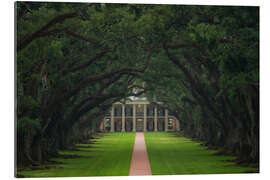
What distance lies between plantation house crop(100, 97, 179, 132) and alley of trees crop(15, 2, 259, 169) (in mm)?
86723

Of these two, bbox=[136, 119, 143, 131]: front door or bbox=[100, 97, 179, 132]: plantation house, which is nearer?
bbox=[100, 97, 179, 132]: plantation house

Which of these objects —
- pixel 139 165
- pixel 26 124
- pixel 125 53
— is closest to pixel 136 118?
pixel 125 53

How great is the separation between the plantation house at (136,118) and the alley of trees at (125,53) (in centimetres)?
8672

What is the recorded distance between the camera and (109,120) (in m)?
133

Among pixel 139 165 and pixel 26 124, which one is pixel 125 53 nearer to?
pixel 139 165

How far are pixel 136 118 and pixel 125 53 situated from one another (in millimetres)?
97229

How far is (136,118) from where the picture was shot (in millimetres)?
130750

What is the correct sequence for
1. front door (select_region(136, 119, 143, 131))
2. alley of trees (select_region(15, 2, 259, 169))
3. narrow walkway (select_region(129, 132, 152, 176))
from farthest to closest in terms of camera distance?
front door (select_region(136, 119, 143, 131))
narrow walkway (select_region(129, 132, 152, 176))
alley of trees (select_region(15, 2, 259, 169))

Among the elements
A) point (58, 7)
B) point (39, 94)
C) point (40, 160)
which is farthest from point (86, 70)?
point (58, 7)

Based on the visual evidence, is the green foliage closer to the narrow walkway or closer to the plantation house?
the narrow walkway

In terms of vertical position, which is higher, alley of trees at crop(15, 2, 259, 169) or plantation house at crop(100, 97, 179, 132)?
alley of trees at crop(15, 2, 259, 169)

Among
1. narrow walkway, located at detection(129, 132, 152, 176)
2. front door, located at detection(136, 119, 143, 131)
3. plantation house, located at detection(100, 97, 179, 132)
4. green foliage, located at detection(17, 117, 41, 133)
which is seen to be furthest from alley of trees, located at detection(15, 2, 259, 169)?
front door, located at detection(136, 119, 143, 131)

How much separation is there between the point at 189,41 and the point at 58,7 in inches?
377

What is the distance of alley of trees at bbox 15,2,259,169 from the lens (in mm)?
25062
